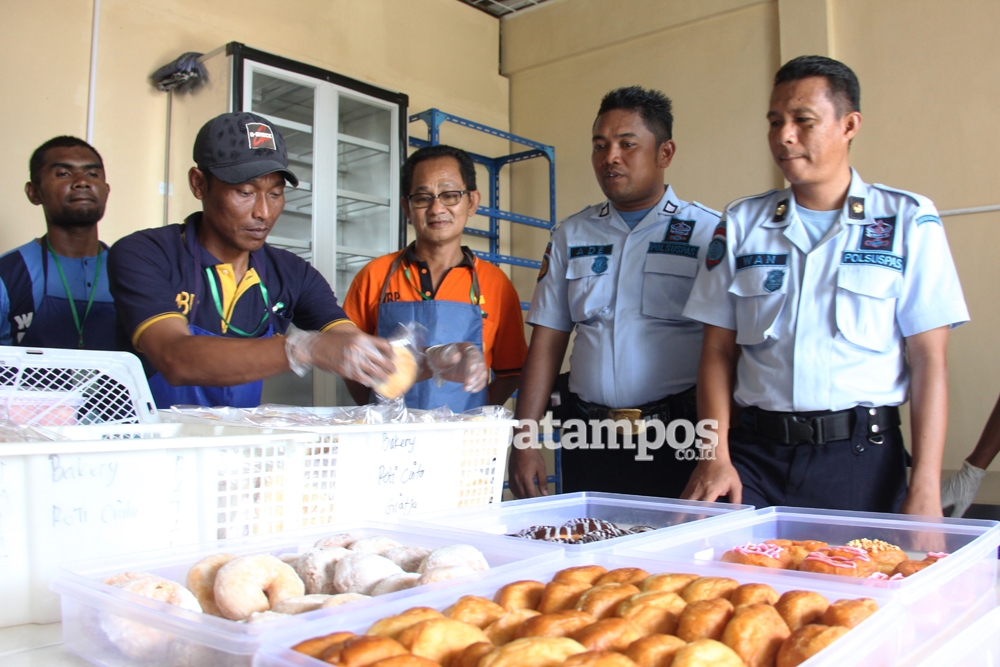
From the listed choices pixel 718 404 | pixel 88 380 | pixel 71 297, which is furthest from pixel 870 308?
pixel 71 297

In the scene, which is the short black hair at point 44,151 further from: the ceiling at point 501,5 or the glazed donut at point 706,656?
the ceiling at point 501,5

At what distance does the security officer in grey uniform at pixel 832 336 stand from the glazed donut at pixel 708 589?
86 cm

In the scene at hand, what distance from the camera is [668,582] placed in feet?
2.23

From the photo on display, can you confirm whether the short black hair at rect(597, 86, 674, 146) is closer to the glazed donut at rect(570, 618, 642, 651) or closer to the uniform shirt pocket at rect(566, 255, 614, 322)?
the uniform shirt pocket at rect(566, 255, 614, 322)

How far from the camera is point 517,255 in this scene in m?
4.98

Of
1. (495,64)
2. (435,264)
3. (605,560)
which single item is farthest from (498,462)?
(495,64)

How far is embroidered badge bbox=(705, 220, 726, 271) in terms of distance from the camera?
5.79 ft

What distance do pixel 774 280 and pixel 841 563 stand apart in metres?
0.92

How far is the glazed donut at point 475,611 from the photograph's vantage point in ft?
1.96

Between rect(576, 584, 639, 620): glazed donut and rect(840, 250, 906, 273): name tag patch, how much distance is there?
1.15 metres

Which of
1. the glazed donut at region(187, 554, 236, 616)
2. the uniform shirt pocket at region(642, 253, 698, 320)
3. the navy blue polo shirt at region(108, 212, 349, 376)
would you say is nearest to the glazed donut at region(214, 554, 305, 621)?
the glazed donut at region(187, 554, 236, 616)

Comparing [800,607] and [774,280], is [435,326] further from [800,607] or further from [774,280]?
[800,607]

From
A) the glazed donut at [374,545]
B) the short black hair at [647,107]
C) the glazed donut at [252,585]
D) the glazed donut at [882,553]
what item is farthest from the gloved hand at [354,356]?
the short black hair at [647,107]

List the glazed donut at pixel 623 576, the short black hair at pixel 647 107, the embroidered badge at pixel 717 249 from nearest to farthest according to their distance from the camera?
the glazed donut at pixel 623 576, the embroidered badge at pixel 717 249, the short black hair at pixel 647 107
